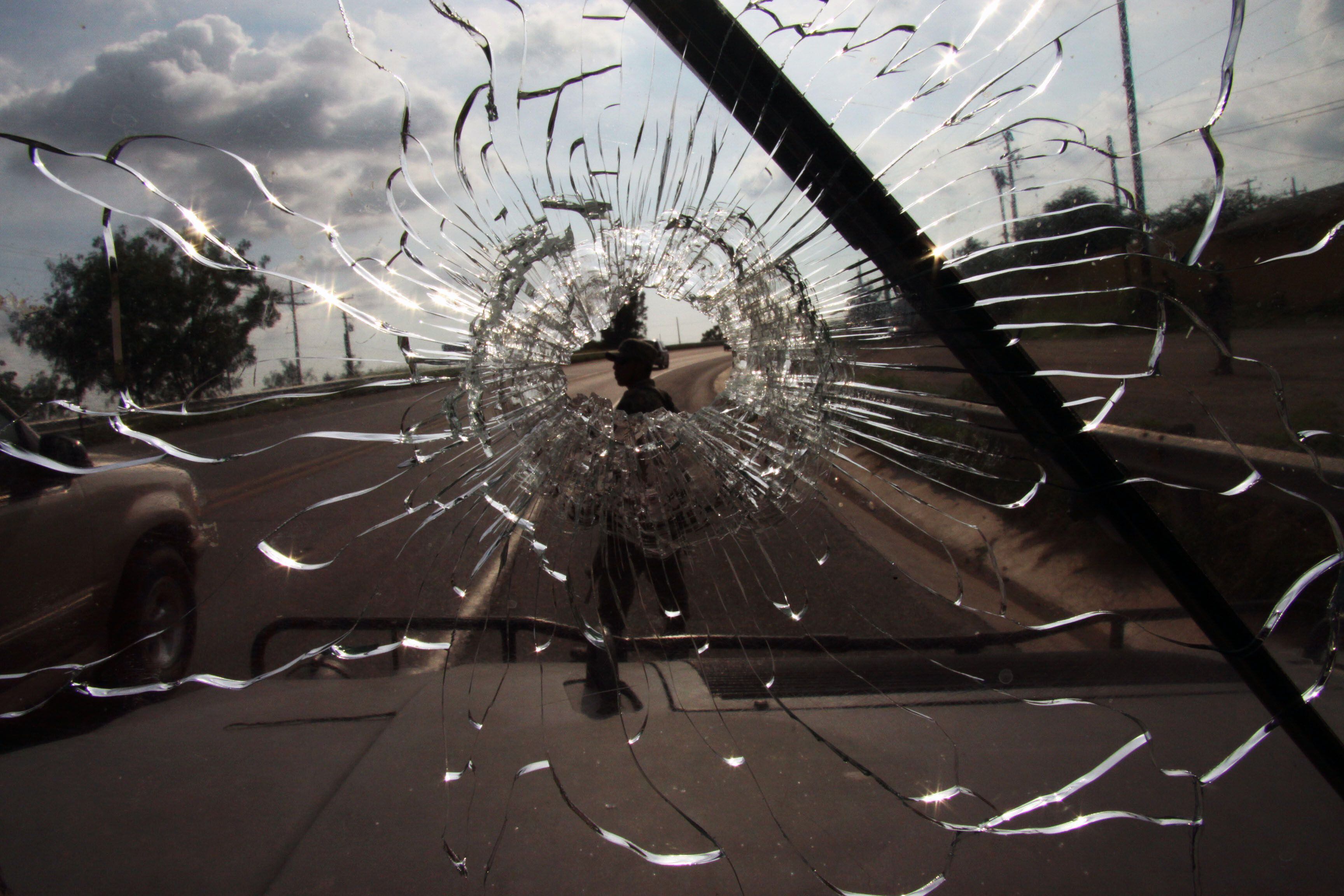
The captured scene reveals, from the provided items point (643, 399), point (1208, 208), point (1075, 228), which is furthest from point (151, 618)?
point (1208, 208)

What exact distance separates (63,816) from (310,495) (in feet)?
1.62

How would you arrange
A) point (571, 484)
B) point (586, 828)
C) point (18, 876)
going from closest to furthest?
point (18, 876) → point (586, 828) → point (571, 484)

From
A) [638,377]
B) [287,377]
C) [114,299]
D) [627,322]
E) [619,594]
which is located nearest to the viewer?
[114,299]

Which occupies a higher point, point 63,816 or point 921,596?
point 921,596

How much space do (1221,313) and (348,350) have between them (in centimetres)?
119

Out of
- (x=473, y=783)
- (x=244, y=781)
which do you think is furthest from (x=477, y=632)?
(x=244, y=781)

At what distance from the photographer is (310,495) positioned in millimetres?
883

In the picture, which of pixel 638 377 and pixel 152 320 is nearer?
pixel 152 320

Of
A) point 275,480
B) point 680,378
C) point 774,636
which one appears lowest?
point 774,636

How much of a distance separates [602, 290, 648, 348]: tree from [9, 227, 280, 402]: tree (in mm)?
584

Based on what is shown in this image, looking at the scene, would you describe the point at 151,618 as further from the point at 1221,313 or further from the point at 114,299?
the point at 1221,313

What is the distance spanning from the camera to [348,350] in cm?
95

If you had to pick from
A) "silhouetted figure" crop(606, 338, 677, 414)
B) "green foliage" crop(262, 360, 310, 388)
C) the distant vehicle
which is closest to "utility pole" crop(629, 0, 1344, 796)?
"silhouetted figure" crop(606, 338, 677, 414)

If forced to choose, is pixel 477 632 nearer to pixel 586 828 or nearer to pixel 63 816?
pixel 586 828
